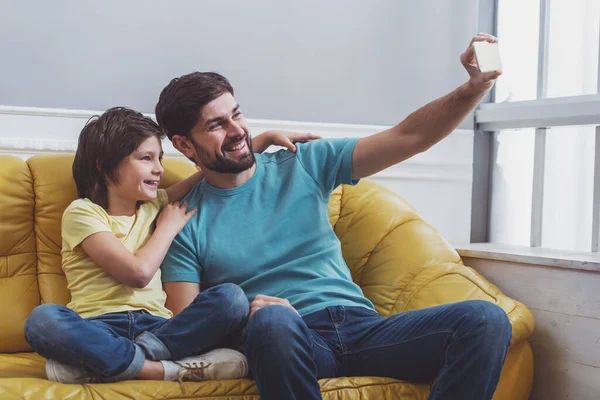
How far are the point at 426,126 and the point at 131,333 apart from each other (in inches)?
34.2

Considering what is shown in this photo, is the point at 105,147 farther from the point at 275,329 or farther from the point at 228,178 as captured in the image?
the point at 275,329

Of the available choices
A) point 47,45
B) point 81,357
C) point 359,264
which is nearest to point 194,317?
point 81,357

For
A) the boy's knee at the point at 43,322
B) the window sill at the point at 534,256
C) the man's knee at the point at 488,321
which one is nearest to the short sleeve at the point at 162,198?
the boy's knee at the point at 43,322

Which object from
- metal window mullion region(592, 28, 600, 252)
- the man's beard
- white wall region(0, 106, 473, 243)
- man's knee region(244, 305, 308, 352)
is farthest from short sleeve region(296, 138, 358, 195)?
metal window mullion region(592, 28, 600, 252)

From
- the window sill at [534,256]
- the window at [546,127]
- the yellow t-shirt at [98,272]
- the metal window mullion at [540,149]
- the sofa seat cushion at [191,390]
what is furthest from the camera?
the metal window mullion at [540,149]

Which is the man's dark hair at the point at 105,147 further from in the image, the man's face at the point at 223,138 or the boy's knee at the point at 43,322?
the boy's knee at the point at 43,322

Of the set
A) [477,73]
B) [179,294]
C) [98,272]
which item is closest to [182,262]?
[179,294]

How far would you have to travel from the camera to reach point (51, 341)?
62.9 inches

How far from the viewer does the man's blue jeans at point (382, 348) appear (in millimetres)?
1534

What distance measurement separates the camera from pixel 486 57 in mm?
1667

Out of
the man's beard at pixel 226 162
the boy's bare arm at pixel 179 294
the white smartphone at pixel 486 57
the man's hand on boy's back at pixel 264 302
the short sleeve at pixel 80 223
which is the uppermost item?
the white smartphone at pixel 486 57

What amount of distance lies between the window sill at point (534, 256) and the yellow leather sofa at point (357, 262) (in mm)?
213

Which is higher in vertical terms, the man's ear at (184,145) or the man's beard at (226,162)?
the man's ear at (184,145)

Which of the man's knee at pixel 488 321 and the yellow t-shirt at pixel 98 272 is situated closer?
the man's knee at pixel 488 321
